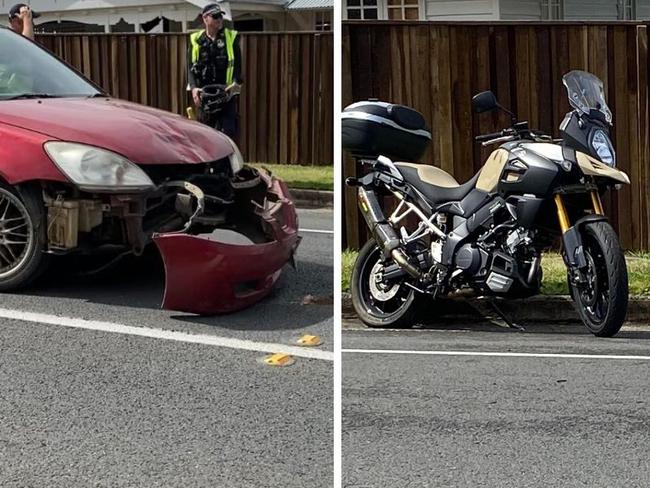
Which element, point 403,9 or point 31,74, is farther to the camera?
point 403,9

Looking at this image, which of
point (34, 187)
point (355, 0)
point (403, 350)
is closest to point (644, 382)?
point (403, 350)

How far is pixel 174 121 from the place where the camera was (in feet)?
3.11

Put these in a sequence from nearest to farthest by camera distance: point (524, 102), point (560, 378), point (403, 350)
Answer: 1. point (524, 102)
2. point (403, 350)
3. point (560, 378)

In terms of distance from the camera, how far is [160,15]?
1.05 m

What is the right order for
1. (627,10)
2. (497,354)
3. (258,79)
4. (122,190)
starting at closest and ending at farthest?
1. (122,190)
2. (258,79)
3. (627,10)
4. (497,354)

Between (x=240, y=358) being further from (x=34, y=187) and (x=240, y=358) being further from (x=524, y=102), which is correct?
(x=524, y=102)

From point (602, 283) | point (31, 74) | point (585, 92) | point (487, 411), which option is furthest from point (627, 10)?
point (31, 74)

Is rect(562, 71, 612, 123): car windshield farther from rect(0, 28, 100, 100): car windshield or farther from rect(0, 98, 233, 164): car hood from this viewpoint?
rect(0, 28, 100, 100): car windshield

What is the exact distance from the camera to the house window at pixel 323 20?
1.07 m

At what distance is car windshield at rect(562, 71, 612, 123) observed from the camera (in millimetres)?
1125

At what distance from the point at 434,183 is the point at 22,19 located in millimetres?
531

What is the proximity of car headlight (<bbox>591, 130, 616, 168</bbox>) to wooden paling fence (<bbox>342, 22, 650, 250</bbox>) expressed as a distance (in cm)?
9

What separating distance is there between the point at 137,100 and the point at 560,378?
927 mm

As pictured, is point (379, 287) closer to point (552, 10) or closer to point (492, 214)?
point (492, 214)
